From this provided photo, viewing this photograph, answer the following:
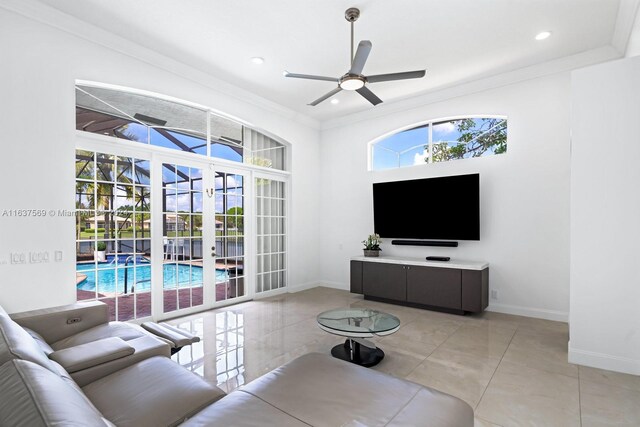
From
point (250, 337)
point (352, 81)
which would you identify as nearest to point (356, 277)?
point (250, 337)

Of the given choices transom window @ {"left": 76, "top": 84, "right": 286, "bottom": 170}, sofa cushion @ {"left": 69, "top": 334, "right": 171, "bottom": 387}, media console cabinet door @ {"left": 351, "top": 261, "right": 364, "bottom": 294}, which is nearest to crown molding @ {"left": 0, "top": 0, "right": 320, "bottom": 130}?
transom window @ {"left": 76, "top": 84, "right": 286, "bottom": 170}

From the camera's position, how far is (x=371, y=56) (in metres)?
4.05

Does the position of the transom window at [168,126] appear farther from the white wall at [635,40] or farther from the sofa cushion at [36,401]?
the white wall at [635,40]

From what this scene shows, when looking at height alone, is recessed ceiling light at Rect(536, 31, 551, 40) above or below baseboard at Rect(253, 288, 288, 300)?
above

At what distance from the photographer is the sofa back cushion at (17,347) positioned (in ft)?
4.31

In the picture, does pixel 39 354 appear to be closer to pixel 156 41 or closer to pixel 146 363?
pixel 146 363

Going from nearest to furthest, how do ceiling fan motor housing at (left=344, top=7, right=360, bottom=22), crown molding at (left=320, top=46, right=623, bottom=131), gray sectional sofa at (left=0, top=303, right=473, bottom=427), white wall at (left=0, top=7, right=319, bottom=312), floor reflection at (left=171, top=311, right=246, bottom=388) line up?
gray sectional sofa at (left=0, top=303, right=473, bottom=427)
floor reflection at (left=171, top=311, right=246, bottom=388)
white wall at (left=0, top=7, right=319, bottom=312)
ceiling fan motor housing at (left=344, top=7, right=360, bottom=22)
crown molding at (left=320, top=46, right=623, bottom=131)

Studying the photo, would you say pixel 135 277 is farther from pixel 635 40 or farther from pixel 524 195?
pixel 635 40

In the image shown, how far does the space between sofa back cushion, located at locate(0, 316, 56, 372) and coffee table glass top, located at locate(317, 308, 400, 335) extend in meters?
1.99

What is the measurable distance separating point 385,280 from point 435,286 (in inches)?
31.4

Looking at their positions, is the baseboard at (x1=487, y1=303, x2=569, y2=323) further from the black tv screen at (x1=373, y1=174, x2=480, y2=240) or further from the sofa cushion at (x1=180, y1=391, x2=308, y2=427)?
the sofa cushion at (x1=180, y1=391, x2=308, y2=427)

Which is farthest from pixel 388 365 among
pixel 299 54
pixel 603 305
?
pixel 299 54

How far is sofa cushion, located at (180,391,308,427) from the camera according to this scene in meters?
1.37

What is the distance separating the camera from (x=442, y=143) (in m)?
5.27
